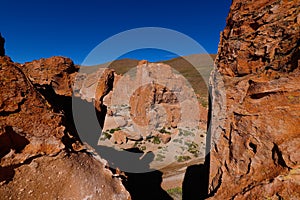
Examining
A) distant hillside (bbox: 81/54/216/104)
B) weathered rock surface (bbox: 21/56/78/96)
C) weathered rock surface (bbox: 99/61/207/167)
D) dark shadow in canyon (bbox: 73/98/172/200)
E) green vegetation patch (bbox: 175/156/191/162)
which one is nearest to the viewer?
dark shadow in canyon (bbox: 73/98/172/200)

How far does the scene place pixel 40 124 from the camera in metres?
5.19

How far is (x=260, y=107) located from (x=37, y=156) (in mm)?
5815

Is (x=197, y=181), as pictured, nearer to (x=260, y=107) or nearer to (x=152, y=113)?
(x=260, y=107)

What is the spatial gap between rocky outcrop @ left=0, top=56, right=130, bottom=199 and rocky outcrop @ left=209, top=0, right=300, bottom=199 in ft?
11.4

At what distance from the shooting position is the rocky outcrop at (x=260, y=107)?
3443 mm

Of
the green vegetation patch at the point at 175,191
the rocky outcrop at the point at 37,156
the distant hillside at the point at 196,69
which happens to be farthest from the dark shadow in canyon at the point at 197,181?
the distant hillside at the point at 196,69

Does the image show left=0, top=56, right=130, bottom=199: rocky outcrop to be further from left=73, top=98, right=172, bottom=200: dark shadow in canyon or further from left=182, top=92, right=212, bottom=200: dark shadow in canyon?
left=73, top=98, right=172, bottom=200: dark shadow in canyon

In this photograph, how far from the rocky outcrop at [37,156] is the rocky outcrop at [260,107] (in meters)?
3.46

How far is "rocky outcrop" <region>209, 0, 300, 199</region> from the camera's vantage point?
344 cm

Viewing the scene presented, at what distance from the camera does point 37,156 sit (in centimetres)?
491

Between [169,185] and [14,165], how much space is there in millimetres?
9677

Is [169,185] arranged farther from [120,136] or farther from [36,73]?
[36,73]

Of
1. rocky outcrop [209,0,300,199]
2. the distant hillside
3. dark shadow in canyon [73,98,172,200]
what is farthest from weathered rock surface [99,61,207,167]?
rocky outcrop [209,0,300,199]

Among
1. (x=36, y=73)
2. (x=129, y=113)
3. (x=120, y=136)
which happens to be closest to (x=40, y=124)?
(x=36, y=73)
